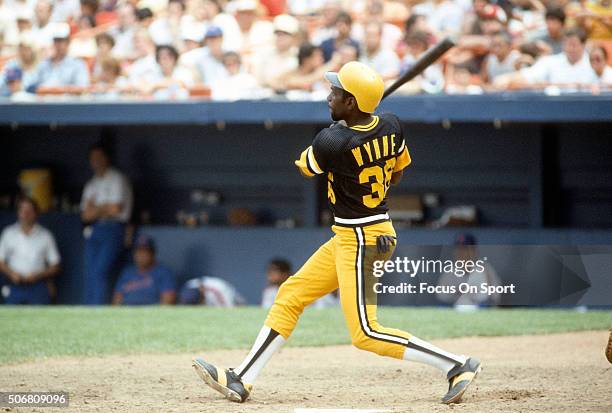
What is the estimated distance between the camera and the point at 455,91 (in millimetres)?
10023

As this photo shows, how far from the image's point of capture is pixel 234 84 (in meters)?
10.5

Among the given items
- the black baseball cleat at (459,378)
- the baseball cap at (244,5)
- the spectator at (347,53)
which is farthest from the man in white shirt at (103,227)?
the black baseball cleat at (459,378)

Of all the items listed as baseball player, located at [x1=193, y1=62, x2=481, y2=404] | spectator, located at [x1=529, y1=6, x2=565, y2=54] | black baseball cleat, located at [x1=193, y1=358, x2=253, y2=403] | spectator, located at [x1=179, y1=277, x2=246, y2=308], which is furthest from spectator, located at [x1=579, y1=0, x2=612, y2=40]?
black baseball cleat, located at [x1=193, y1=358, x2=253, y2=403]

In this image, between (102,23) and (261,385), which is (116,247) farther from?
(261,385)

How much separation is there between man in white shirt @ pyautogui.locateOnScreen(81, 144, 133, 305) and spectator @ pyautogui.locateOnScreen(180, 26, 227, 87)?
150 cm

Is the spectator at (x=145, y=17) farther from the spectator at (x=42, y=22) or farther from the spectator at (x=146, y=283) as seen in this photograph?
the spectator at (x=146, y=283)

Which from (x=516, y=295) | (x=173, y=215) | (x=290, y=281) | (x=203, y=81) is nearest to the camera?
(x=290, y=281)

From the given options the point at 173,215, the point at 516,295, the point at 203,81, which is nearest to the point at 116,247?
the point at 173,215

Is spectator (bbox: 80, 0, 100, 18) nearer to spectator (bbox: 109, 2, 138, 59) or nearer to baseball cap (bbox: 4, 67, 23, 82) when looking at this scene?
spectator (bbox: 109, 2, 138, 59)

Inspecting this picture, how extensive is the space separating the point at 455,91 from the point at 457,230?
1476 mm

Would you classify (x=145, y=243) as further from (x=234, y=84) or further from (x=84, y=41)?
(x=84, y=41)

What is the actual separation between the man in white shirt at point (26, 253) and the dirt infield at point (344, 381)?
4309 millimetres

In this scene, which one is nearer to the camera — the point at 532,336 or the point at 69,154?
the point at 532,336

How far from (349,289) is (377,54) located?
5649mm
